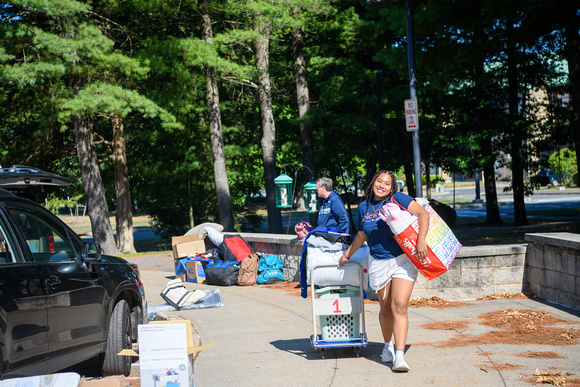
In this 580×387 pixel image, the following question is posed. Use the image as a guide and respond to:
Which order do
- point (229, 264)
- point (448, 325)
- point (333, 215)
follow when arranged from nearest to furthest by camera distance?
point (448, 325)
point (333, 215)
point (229, 264)

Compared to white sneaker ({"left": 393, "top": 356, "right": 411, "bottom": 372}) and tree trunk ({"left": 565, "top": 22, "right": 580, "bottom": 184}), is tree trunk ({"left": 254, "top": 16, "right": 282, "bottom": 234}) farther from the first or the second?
white sneaker ({"left": 393, "top": 356, "right": 411, "bottom": 372})

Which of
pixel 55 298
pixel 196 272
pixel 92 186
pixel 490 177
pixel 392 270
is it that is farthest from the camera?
pixel 490 177

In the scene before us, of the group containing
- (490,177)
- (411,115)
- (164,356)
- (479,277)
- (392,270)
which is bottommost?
(479,277)

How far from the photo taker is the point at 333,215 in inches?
327

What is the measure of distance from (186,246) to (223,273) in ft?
5.94

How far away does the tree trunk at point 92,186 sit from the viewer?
→ 21.5 meters

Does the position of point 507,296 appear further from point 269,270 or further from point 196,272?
point 196,272

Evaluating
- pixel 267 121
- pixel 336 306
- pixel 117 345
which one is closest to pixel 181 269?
pixel 117 345

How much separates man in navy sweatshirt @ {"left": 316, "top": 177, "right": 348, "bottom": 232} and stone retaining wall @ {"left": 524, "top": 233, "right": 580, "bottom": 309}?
2.84 meters

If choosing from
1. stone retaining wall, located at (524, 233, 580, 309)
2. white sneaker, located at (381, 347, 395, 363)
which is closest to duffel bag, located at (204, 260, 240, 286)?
stone retaining wall, located at (524, 233, 580, 309)

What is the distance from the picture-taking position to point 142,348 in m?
4.30

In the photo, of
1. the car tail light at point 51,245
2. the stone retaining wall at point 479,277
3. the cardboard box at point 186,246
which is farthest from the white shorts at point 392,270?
the cardboard box at point 186,246

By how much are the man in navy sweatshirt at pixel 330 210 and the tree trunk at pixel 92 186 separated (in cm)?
1504

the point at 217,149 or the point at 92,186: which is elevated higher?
the point at 217,149
